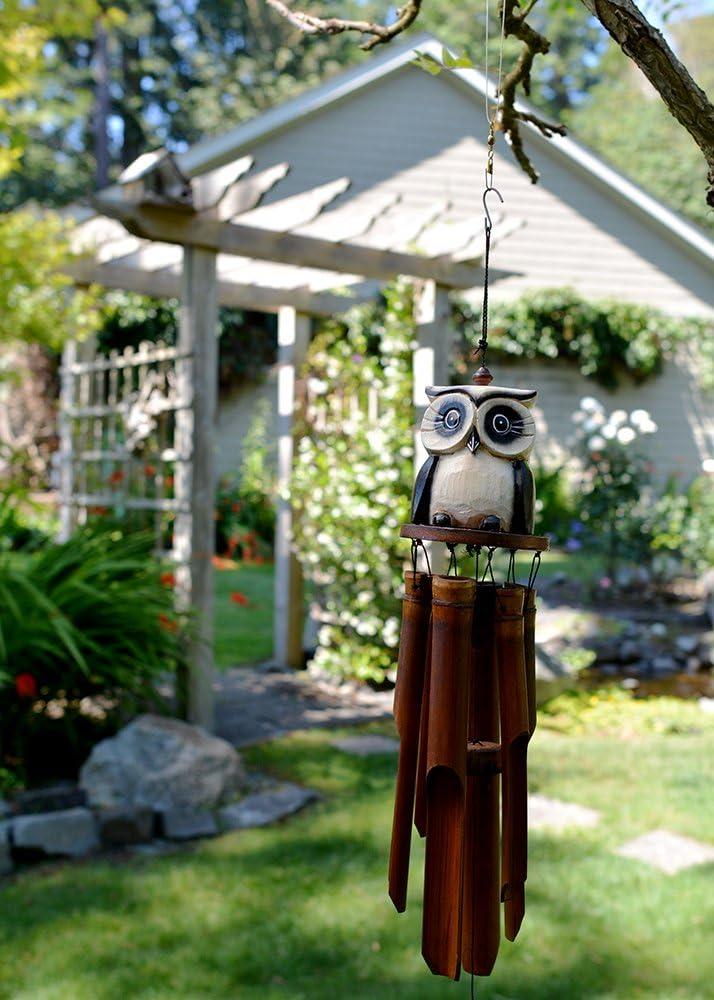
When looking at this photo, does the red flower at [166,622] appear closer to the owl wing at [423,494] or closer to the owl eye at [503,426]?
the owl wing at [423,494]

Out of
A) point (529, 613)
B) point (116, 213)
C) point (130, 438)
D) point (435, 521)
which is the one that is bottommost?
point (529, 613)

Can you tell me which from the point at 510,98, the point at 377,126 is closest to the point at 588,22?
the point at 377,126

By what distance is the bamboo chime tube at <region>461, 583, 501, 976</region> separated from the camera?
141 cm

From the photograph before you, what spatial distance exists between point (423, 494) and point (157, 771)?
293 cm

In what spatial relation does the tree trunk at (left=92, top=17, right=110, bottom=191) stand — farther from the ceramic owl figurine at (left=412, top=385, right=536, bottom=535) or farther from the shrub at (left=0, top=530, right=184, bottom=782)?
the ceramic owl figurine at (left=412, top=385, right=536, bottom=535)

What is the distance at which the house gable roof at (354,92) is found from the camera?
37.6ft

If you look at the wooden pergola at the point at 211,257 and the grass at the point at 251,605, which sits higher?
the wooden pergola at the point at 211,257

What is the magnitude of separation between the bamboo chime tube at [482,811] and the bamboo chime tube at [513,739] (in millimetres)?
20

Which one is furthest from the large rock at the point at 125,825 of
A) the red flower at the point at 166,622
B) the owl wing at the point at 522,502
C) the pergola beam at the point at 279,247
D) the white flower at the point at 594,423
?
the white flower at the point at 594,423

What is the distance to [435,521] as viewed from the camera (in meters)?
1.49

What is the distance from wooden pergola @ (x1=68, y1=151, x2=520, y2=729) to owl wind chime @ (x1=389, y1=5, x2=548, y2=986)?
295 centimetres

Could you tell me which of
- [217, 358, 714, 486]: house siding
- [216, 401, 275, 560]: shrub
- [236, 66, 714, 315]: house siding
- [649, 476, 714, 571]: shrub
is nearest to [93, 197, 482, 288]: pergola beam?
[649, 476, 714, 571]: shrub

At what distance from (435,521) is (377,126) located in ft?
38.8

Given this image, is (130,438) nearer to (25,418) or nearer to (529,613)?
(529,613)
